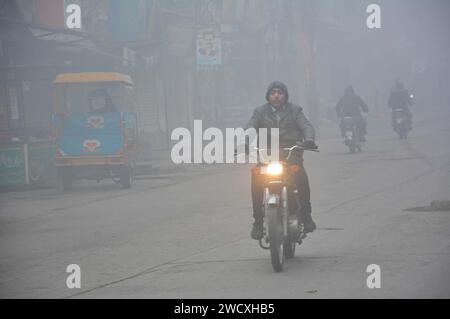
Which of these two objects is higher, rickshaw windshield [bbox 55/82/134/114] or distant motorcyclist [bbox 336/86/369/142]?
rickshaw windshield [bbox 55/82/134/114]

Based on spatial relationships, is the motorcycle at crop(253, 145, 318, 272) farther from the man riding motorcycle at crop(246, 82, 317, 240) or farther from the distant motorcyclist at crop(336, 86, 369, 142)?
the distant motorcyclist at crop(336, 86, 369, 142)

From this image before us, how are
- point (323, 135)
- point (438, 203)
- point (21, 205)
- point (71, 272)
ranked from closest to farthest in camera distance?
point (71, 272), point (438, 203), point (21, 205), point (323, 135)

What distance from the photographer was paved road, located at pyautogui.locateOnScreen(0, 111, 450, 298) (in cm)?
922

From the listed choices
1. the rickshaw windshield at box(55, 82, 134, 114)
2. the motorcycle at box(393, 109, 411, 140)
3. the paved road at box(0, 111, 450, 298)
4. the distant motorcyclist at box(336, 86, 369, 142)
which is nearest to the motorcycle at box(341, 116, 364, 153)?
the distant motorcyclist at box(336, 86, 369, 142)

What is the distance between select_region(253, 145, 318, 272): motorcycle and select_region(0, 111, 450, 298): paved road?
206 millimetres

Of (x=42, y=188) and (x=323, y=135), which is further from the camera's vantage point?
(x=323, y=135)

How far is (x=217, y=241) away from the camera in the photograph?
12.6 meters

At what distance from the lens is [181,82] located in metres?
45.3

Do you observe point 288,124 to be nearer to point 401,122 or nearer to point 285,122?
point 285,122

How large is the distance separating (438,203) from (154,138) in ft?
83.8

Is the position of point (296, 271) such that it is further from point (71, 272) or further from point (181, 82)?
point (181, 82)

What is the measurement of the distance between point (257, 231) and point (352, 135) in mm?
19076

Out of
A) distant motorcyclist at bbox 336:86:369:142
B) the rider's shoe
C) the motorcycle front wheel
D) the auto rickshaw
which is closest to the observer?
the motorcycle front wheel
